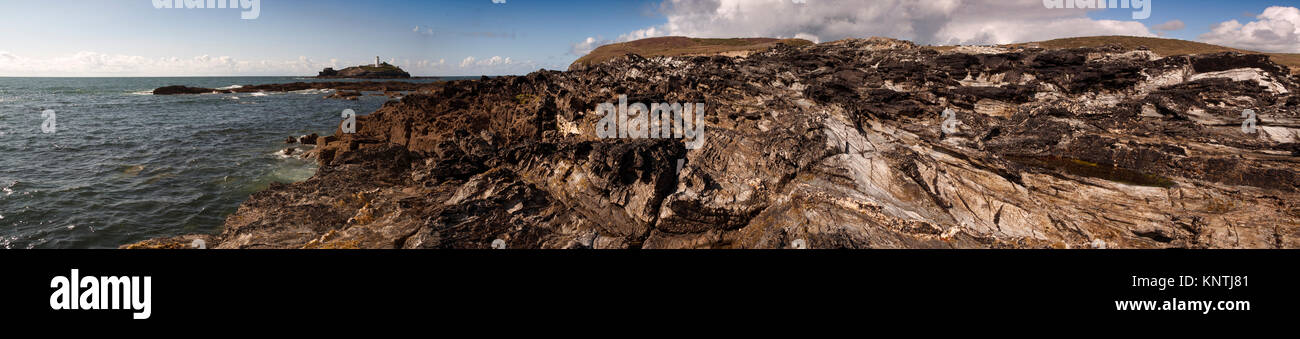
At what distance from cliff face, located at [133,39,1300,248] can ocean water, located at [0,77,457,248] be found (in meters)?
4.02

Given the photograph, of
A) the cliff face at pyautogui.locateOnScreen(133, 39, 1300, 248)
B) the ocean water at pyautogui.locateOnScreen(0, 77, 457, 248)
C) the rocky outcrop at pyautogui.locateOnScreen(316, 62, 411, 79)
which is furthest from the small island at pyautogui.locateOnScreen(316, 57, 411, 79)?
the cliff face at pyautogui.locateOnScreen(133, 39, 1300, 248)

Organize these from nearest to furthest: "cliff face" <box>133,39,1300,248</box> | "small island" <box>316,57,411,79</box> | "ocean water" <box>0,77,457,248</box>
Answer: "cliff face" <box>133,39,1300,248</box>
"ocean water" <box>0,77,457,248</box>
"small island" <box>316,57,411,79</box>

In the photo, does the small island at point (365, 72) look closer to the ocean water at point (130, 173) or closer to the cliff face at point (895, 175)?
the ocean water at point (130, 173)

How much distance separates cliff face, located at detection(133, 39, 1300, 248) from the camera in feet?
33.6

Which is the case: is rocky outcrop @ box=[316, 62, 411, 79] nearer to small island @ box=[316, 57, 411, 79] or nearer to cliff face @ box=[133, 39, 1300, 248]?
small island @ box=[316, 57, 411, 79]

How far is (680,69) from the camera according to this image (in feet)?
77.4

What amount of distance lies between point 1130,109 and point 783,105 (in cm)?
1158

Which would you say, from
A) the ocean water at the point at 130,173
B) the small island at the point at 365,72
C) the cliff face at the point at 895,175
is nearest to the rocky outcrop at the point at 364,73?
the small island at the point at 365,72

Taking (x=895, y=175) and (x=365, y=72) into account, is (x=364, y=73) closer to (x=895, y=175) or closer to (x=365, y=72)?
(x=365, y=72)

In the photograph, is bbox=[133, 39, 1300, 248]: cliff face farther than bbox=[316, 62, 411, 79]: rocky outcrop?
No

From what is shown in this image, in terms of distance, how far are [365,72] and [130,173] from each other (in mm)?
172951

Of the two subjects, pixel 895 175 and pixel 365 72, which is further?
pixel 365 72

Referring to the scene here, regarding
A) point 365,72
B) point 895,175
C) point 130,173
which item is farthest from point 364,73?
point 895,175

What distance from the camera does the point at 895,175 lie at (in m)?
12.1
